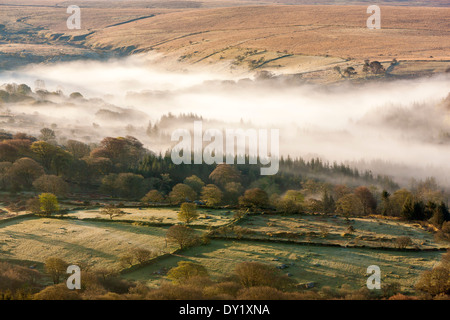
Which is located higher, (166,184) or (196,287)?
(166,184)

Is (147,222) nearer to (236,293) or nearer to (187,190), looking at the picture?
(187,190)

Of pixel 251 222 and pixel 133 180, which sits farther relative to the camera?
pixel 133 180

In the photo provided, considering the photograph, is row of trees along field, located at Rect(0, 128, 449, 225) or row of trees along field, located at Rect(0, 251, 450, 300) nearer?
row of trees along field, located at Rect(0, 251, 450, 300)

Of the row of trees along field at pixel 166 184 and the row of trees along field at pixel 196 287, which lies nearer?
the row of trees along field at pixel 196 287

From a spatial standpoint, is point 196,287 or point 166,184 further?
point 166,184
